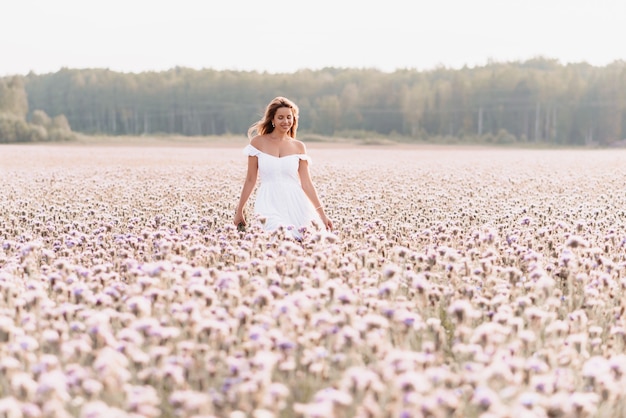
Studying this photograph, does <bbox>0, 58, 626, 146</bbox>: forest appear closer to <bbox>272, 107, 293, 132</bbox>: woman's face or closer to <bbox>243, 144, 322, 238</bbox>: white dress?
<bbox>243, 144, 322, 238</bbox>: white dress

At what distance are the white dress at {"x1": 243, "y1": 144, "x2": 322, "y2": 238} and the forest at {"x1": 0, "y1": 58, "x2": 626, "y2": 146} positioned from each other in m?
76.8

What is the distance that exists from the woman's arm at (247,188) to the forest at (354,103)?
76771 mm

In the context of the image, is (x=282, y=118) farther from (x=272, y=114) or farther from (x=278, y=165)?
(x=278, y=165)

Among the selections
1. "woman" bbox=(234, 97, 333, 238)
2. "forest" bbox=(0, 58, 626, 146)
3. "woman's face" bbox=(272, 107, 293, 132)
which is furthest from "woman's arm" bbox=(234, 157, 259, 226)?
"forest" bbox=(0, 58, 626, 146)

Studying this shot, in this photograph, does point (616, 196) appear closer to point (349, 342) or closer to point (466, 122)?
point (349, 342)

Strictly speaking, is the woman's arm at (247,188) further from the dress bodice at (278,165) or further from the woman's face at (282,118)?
the woman's face at (282,118)

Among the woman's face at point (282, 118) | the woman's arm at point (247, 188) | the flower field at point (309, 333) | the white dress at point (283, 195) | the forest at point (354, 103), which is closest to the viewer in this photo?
the flower field at point (309, 333)

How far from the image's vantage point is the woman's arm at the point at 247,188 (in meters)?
9.08

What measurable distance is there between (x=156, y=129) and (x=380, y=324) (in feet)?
427

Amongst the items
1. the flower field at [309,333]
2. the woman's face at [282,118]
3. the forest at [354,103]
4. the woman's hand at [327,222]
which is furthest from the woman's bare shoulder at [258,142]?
the forest at [354,103]

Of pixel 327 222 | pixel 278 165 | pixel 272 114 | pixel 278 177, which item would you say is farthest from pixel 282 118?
pixel 327 222

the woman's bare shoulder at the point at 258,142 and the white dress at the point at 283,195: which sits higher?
the woman's bare shoulder at the point at 258,142

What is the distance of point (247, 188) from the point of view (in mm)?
9141

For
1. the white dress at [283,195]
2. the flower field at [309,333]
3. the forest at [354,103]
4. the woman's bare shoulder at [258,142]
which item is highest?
the forest at [354,103]
